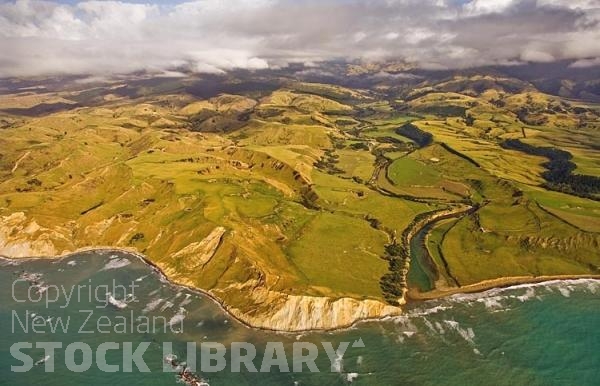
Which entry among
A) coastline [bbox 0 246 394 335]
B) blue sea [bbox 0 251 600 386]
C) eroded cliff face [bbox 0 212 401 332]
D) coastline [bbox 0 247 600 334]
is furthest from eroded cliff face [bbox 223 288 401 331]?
blue sea [bbox 0 251 600 386]

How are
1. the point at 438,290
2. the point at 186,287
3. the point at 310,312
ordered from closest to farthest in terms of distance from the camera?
the point at 310,312, the point at 438,290, the point at 186,287

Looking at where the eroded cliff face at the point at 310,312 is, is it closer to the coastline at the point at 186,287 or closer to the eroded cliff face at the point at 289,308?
the eroded cliff face at the point at 289,308

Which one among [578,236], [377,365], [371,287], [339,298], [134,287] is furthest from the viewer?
[578,236]

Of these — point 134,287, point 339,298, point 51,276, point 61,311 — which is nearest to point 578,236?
point 339,298

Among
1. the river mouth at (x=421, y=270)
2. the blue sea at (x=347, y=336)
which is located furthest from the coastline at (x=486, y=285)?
the river mouth at (x=421, y=270)

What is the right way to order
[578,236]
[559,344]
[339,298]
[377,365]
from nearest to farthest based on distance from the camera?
[377,365] < [559,344] < [339,298] < [578,236]

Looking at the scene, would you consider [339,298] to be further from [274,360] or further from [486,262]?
[486,262]

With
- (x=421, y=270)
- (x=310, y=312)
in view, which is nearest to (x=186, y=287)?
(x=310, y=312)

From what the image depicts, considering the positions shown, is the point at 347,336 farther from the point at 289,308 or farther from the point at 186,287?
the point at 186,287
